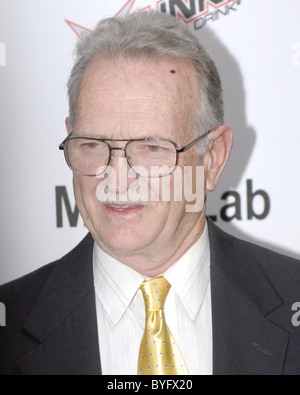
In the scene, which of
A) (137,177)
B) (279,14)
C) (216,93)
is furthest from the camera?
(279,14)

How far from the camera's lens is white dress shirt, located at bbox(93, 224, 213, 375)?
104cm

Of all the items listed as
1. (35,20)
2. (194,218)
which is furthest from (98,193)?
(35,20)

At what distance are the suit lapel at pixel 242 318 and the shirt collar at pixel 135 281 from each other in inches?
1.1

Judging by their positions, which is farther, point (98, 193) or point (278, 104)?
point (278, 104)

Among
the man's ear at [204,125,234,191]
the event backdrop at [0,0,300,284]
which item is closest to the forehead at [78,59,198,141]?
the man's ear at [204,125,234,191]

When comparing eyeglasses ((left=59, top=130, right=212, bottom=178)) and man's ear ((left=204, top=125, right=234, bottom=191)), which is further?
man's ear ((left=204, top=125, right=234, bottom=191))

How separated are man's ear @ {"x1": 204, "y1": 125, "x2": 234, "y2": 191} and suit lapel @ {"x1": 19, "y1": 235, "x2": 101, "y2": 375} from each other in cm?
27

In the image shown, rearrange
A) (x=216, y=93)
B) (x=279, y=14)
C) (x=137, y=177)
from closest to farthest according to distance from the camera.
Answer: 1. (x=137, y=177)
2. (x=216, y=93)
3. (x=279, y=14)

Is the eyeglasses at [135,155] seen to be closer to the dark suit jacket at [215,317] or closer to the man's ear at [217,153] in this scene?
the man's ear at [217,153]

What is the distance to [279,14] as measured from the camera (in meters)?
1.23

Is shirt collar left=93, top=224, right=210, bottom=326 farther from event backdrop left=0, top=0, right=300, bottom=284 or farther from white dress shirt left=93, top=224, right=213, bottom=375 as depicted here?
event backdrop left=0, top=0, right=300, bottom=284

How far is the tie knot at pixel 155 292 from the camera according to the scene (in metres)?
1.04

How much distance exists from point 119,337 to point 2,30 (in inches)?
27.1
